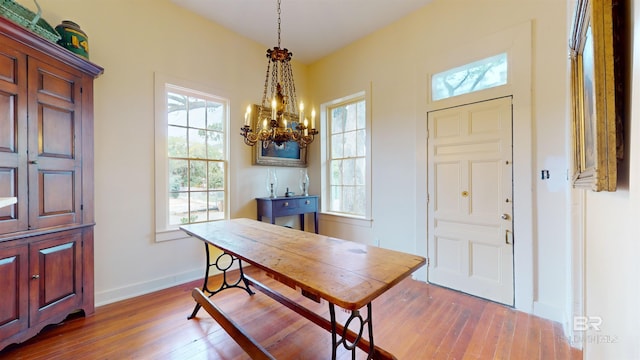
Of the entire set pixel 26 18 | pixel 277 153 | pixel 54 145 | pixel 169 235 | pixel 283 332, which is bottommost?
pixel 283 332

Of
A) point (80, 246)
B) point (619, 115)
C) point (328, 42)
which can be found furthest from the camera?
point (328, 42)

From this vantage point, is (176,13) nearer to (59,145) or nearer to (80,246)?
(59,145)

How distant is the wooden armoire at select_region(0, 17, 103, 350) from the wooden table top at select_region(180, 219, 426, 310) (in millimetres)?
1075

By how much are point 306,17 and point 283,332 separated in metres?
3.50

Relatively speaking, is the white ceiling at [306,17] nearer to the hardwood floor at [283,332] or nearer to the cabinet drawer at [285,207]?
the cabinet drawer at [285,207]

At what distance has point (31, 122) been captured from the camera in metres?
1.86

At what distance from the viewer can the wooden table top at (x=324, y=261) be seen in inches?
42.4

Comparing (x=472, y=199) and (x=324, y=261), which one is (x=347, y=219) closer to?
(x=472, y=199)

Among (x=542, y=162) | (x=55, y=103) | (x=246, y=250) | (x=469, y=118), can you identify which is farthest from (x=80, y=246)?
(x=542, y=162)

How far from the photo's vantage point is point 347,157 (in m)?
4.03

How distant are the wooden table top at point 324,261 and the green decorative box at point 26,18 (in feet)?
6.17

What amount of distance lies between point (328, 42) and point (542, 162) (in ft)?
10.1

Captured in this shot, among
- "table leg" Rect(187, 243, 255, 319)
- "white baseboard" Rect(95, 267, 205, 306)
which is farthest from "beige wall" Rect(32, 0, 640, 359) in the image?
"table leg" Rect(187, 243, 255, 319)

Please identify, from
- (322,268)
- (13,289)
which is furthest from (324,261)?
(13,289)
